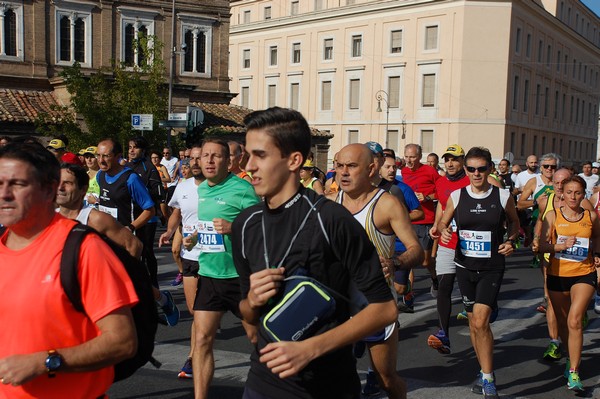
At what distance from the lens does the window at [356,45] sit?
55.9 m

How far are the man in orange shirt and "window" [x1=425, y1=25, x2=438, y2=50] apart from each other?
51.7m

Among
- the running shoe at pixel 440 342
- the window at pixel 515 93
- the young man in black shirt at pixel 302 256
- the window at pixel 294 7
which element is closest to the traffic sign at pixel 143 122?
the running shoe at pixel 440 342

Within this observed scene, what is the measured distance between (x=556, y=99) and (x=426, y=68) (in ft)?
55.8

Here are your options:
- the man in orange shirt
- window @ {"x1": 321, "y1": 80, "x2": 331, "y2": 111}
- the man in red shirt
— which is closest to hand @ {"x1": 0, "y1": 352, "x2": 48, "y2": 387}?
the man in orange shirt

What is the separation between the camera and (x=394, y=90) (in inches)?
2141

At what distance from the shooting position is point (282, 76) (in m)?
60.8

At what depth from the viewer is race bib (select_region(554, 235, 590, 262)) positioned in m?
6.39

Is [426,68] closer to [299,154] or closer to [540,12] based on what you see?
[540,12]

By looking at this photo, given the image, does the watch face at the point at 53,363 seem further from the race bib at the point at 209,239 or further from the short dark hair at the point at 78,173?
the race bib at the point at 209,239

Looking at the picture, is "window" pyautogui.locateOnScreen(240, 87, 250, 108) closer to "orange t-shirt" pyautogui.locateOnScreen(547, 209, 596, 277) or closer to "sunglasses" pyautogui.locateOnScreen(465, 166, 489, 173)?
"orange t-shirt" pyautogui.locateOnScreen(547, 209, 596, 277)

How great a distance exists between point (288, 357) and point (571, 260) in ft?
15.5

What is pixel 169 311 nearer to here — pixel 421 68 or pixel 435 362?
pixel 435 362

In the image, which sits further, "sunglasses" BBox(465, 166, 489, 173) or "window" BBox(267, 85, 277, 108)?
"window" BBox(267, 85, 277, 108)

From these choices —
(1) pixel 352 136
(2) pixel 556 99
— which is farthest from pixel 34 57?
(2) pixel 556 99
